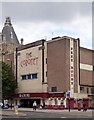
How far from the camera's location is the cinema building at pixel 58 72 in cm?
6294

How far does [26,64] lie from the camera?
73125 millimetres

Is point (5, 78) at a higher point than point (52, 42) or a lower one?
lower

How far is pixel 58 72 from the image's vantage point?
64.1 meters

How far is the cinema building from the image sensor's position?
206 ft

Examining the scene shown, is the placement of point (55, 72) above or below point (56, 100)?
above

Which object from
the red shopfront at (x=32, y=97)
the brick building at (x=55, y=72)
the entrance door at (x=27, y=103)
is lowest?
the entrance door at (x=27, y=103)

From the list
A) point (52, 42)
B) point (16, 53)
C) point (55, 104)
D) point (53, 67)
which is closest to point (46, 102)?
point (55, 104)

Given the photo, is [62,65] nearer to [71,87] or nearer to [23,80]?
[71,87]

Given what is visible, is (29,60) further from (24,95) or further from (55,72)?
(55,72)

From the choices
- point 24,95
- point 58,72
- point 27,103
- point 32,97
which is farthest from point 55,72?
point 27,103

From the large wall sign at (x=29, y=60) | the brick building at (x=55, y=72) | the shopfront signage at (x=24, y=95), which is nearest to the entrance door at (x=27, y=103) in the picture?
the brick building at (x=55, y=72)

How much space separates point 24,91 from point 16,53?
9583 mm

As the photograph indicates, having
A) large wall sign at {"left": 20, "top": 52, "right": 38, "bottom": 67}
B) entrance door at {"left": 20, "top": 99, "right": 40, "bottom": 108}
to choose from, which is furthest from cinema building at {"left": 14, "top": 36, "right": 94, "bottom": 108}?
entrance door at {"left": 20, "top": 99, "right": 40, "bottom": 108}

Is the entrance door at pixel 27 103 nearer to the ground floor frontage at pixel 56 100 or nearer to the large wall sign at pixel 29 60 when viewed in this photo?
the ground floor frontage at pixel 56 100
